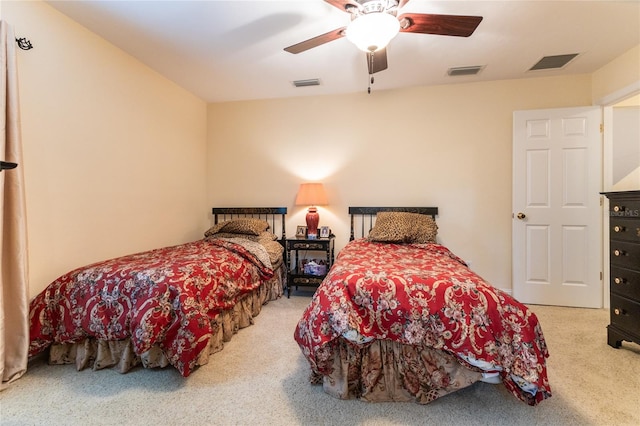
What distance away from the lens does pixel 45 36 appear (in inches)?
82.7

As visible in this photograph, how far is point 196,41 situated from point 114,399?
2723 mm

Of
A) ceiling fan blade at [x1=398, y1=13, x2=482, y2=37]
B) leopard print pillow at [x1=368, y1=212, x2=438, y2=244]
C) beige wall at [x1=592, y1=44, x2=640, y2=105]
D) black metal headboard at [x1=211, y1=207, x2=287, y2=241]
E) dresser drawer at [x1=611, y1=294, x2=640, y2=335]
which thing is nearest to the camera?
ceiling fan blade at [x1=398, y1=13, x2=482, y2=37]

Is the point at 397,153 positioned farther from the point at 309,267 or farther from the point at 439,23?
the point at 439,23

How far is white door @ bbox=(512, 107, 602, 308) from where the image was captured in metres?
3.04

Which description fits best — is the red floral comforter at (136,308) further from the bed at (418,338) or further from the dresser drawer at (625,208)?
the dresser drawer at (625,208)

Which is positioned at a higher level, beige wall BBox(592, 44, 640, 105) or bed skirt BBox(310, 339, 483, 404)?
beige wall BBox(592, 44, 640, 105)

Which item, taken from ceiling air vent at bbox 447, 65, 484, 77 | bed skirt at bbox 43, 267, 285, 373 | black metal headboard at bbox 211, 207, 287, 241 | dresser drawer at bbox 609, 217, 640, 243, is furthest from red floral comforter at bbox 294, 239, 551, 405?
ceiling air vent at bbox 447, 65, 484, 77

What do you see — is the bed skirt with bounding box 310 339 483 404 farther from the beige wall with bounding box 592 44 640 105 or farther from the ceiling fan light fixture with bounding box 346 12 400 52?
the beige wall with bounding box 592 44 640 105

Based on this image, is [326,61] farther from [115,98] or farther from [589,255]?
[589,255]

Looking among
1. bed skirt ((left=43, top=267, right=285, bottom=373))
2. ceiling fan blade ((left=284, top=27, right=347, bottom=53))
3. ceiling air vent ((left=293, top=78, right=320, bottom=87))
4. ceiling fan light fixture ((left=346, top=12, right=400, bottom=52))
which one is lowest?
bed skirt ((left=43, top=267, right=285, bottom=373))

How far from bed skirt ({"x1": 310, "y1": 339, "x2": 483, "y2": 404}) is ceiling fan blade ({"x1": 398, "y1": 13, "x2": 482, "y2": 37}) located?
6.22 ft

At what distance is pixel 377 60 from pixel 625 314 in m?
2.63

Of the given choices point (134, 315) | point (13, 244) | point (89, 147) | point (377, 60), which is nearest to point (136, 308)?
point (134, 315)

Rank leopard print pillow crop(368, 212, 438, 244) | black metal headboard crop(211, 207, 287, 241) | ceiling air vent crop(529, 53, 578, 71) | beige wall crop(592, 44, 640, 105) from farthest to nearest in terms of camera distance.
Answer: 1. black metal headboard crop(211, 207, 287, 241)
2. leopard print pillow crop(368, 212, 438, 244)
3. ceiling air vent crop(529, 53, 578, 71)
4. beige wall crop(592, 44, 640, 105)
